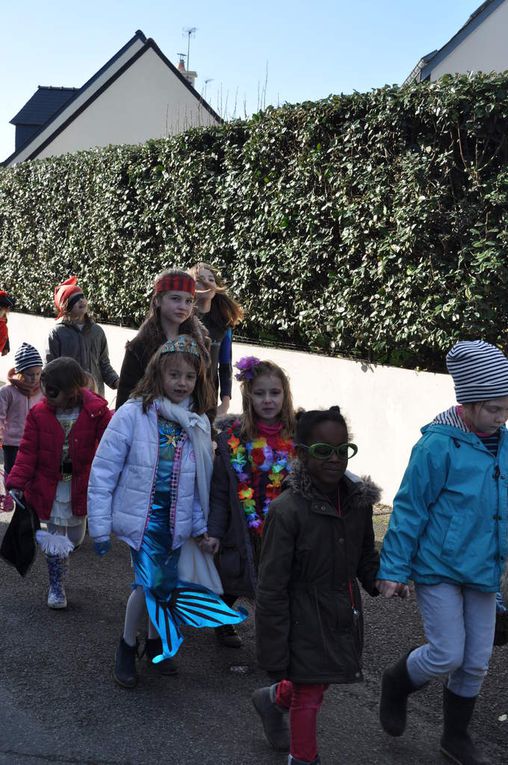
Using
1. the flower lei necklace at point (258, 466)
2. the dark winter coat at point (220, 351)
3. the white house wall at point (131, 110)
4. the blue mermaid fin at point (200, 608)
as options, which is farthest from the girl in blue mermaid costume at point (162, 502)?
the white house wall at point (131, 110)

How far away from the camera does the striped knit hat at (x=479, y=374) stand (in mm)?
3682

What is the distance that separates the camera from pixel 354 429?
8.62m

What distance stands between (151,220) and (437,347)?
18.2 ft

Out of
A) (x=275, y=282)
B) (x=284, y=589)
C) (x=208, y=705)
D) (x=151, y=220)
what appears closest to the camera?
(x=284, y=589)

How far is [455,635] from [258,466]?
1249 millimetres

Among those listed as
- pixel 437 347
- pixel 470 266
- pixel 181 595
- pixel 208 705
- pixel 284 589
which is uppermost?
pixel 470 266

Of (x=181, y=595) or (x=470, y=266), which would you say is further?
(x=470, y=266)

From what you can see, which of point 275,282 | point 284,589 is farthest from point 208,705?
point 275,282

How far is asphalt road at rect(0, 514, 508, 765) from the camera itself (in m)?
3.85

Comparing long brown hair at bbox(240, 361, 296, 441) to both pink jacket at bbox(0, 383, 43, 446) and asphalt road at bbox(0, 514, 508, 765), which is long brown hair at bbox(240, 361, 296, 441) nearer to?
asphalt road at bbox(0, 514, 508, 765)

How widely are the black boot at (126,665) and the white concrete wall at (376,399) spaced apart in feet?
11.2

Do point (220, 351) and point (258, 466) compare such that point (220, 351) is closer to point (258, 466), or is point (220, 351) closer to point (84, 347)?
point (84, 347)

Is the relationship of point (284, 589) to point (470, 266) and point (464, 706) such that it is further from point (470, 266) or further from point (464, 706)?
point (470, 266)

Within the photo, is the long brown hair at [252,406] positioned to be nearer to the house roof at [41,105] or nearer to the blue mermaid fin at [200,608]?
the blue mermaid fin at [200,608]
